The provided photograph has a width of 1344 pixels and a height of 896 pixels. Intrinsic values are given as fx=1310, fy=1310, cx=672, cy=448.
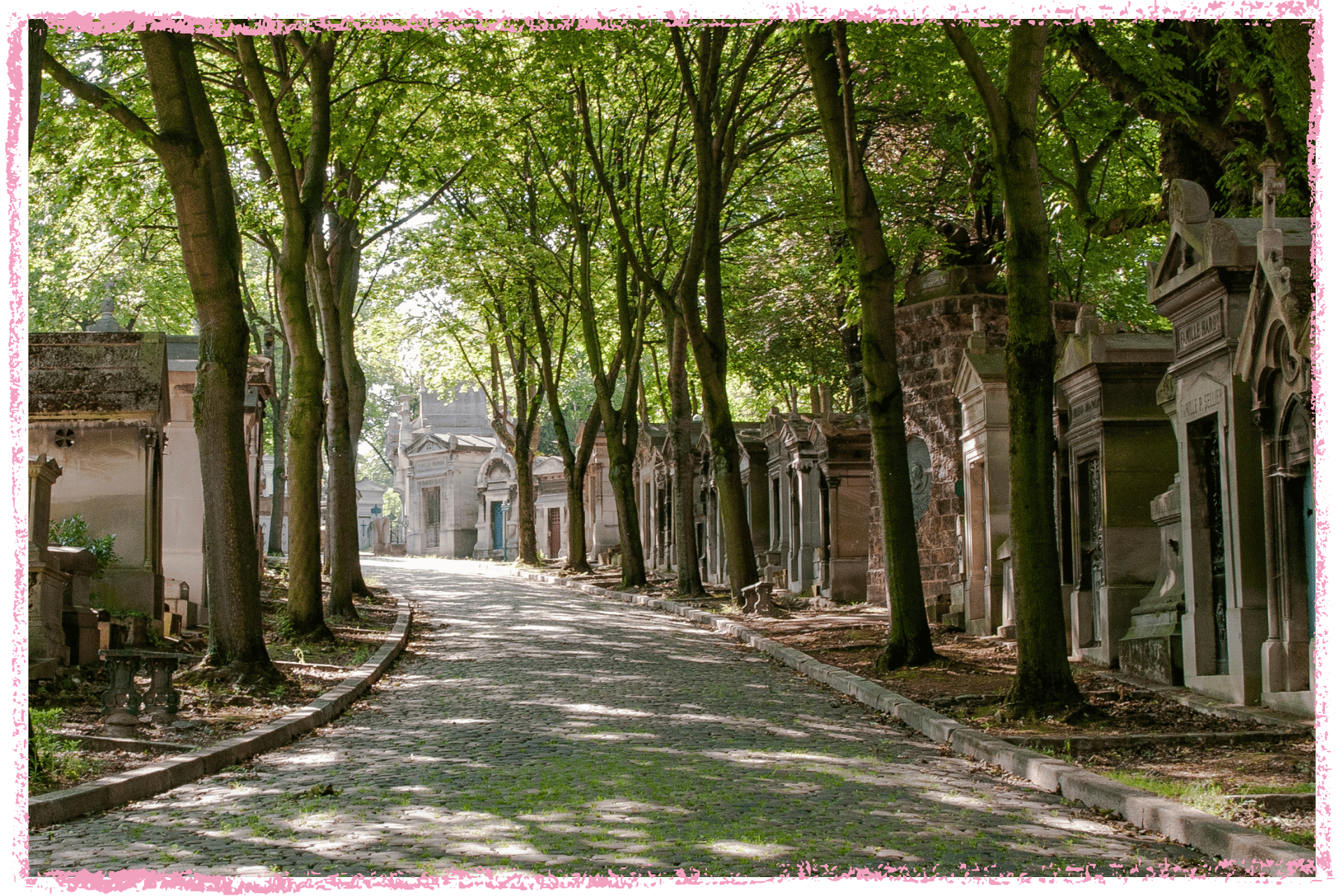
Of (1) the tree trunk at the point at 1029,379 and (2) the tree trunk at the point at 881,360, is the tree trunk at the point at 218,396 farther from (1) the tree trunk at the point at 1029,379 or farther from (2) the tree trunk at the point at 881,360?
A: (1) the tree trunk at the point at 1029,379

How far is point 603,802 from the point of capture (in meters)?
6.69

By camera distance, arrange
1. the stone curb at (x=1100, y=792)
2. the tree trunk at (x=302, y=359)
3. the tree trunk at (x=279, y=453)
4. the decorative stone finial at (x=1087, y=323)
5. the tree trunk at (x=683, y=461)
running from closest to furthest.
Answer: the stone curb at (x=1100, y=792), the decorative stone finial at (x=1087, y=323), the tree trunk at (x=302, y=359), the tree trunk at (x=683, y=461), the tree trunk at (x=279, y=453)

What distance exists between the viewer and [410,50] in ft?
53.9

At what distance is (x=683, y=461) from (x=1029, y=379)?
46.3 feet

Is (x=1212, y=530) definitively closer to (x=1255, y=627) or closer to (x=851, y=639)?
(x=1255, y=627)

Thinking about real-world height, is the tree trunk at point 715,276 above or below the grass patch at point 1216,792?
above

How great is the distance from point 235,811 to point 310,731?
3.07 m

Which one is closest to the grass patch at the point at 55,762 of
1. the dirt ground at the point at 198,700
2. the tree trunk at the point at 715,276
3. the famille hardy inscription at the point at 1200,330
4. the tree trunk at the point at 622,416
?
the dirt ground at the point at 198,700

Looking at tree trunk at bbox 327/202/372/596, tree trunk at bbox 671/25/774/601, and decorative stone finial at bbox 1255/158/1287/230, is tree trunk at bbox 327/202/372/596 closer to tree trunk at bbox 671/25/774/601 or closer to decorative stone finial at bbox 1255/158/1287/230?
tree trunk at bbox 671/25/774/601

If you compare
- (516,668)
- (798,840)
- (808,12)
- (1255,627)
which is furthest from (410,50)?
(798,840)

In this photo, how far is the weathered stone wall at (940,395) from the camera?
66.3 feet

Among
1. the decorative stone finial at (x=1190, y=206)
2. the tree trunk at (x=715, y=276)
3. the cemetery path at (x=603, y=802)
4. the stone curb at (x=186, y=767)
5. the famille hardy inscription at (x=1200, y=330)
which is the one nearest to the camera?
the cemetery path at (x=603, y=802)

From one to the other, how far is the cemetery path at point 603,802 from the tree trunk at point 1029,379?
4.06 ft

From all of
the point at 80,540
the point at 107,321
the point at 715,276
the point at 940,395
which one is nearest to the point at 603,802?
the point at 80,540
